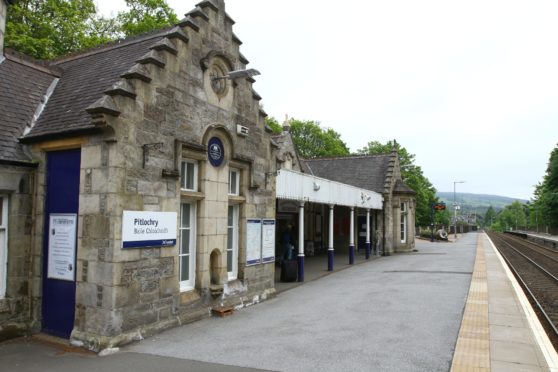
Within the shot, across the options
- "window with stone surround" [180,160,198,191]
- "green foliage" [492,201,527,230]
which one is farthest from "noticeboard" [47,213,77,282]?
"green foliage" [492,201,527,230]

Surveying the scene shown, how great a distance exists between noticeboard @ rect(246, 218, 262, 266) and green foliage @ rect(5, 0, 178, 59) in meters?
10.4

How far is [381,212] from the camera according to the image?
26391mm

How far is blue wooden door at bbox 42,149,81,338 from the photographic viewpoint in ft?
24.7

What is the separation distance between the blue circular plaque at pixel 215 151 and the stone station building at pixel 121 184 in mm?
40

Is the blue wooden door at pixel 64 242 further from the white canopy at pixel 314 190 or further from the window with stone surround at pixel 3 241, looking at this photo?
the white canopy at pixel 314 190

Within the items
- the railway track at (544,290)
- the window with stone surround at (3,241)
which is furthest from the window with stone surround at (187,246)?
the railway track at (544,290)

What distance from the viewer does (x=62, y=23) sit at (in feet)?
63.3

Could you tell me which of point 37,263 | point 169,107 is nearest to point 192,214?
point 169,107

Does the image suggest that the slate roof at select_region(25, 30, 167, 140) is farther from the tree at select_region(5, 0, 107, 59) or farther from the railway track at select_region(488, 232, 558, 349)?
the railway track at select_region(488, 232, 558, 349)

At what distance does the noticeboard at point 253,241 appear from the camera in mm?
10781

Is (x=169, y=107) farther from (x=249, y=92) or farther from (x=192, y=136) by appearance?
(x=249, y=92)

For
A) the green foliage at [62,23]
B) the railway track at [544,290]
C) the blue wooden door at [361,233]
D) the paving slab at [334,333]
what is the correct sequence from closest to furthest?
the paving slab at [334,333], the railway track at [544,290], the green foliage at [62,23], the blue wooden door at [361,233]

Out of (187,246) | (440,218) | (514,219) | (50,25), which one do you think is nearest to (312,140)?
(440,218)

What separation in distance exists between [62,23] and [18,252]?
1523 centimetres
